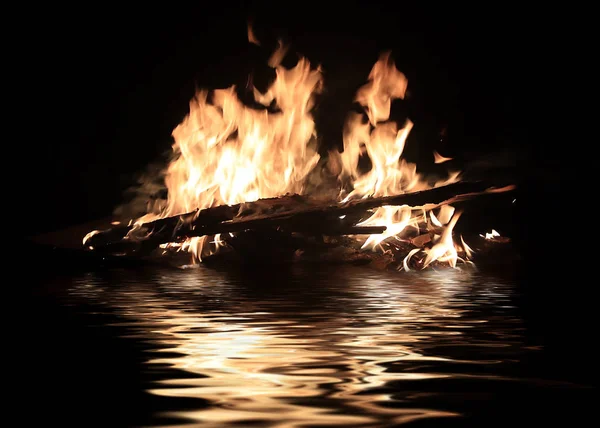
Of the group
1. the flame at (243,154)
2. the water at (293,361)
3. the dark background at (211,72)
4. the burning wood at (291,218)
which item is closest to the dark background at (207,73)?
the dark background at (211,72)

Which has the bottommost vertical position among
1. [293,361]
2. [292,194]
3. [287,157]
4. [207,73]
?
[293,361]

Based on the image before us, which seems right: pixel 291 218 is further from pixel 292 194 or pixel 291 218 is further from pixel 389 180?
pixel 389 180

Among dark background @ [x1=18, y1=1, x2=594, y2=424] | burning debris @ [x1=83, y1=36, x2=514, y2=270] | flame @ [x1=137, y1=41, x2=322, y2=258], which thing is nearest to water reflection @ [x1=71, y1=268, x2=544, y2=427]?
burning debris @ [x1=83, y1=36, x2=514, y2=270]

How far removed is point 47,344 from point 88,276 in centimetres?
580

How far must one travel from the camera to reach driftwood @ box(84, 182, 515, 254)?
1174cm

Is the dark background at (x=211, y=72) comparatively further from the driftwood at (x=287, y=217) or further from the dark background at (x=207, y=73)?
the driftwood at (x=287, y=217)

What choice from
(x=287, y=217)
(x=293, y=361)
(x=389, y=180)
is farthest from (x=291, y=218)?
(x=293, y=361)

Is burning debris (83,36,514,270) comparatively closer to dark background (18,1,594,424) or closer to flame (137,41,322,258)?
flame (137,41,322,258)

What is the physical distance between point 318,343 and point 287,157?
24.9ft

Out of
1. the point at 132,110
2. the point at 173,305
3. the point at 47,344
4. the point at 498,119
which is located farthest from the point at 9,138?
the point at 47,344

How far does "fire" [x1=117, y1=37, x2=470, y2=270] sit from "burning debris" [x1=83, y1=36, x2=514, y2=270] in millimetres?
13

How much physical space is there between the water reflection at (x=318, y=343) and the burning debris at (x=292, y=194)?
231 centimetres

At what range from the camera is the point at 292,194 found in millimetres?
12688

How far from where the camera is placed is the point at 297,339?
5418 mm
